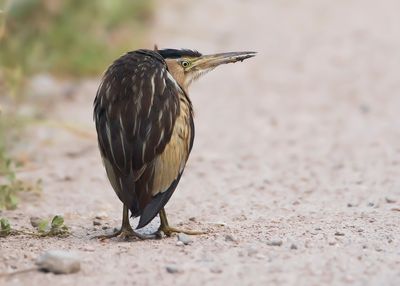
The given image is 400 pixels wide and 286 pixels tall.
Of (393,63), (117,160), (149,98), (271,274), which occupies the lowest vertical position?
(271,274)

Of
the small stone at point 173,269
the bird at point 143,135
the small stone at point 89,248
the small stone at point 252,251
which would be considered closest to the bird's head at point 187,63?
the bird at point 143,135

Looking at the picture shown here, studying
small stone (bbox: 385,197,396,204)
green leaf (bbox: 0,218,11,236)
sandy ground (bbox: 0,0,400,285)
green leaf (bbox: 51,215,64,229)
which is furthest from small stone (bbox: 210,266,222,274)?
small stone (bbox: 385,197,396,204)

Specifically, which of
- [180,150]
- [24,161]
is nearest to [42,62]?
[24,161]

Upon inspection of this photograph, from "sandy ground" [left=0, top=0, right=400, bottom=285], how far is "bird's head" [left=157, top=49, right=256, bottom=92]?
102cm

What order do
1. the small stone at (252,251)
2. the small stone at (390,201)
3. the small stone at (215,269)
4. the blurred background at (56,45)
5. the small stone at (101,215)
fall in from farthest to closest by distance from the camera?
the blurred background at (56,45) → the small stone at (390,201) → the small stone at (101,215) → the small stone at (252,251) → the small stone at (215,269)

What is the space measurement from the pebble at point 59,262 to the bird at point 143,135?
0.71 meters

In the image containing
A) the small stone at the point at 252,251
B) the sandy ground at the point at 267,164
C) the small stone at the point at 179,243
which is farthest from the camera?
the small stone at the point at 179,243

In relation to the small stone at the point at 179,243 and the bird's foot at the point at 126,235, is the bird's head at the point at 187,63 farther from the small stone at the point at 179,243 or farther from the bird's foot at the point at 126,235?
the small stone at the point at 179,243

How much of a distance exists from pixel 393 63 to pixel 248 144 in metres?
3.56

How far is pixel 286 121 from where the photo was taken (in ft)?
35.5

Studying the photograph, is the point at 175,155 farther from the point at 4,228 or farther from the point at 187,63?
the point at 4,228

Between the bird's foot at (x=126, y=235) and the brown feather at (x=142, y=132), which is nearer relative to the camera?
the brown feather at (x=142, y=132)

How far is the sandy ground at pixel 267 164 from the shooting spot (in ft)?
17.8

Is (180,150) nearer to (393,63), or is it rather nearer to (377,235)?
(377,235)
